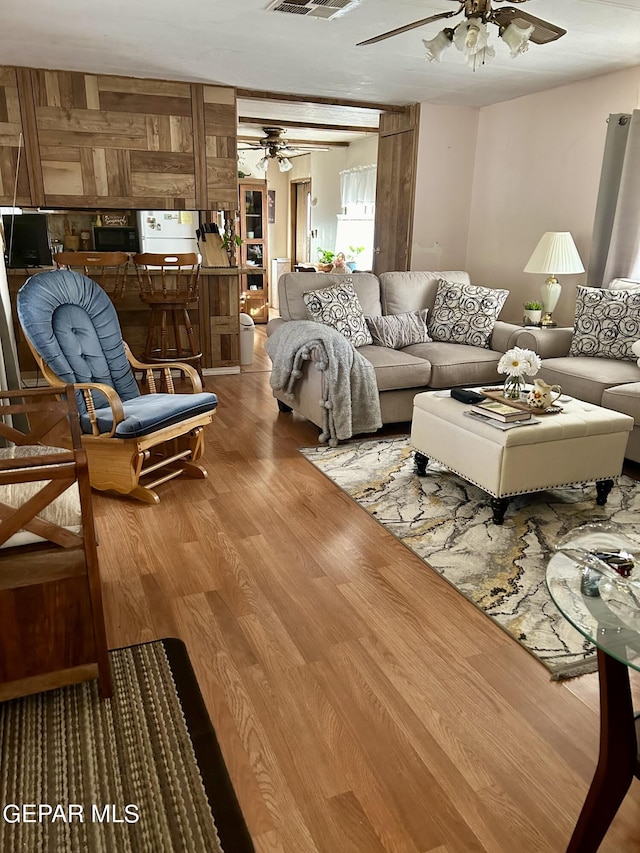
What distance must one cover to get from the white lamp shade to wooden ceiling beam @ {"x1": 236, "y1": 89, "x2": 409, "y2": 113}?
7.63ft

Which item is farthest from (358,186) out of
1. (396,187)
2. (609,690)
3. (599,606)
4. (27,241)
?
(609,690)

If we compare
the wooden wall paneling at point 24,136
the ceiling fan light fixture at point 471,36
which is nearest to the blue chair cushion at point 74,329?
the ceiling fan light fixture at point 471,36

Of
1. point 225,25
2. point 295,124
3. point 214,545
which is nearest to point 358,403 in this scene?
point 214,545

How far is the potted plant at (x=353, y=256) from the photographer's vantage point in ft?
28.4

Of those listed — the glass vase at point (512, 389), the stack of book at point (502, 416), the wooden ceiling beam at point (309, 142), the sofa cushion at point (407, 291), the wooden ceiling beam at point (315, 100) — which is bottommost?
the stack of book at point (502, 416)

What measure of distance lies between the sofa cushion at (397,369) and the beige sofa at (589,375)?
2.49 feet

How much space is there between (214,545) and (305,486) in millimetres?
762

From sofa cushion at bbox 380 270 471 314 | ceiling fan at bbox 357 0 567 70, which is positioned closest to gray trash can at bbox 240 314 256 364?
sofa cushion at bbox 380 270 471 314

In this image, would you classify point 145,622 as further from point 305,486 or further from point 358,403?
point 358,403

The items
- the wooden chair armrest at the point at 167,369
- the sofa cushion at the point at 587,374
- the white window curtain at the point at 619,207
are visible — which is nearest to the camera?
the wooden chair armrest at the point at 167,369

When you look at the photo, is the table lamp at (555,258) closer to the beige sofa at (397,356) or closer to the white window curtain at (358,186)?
the beige sofa at (397,356)

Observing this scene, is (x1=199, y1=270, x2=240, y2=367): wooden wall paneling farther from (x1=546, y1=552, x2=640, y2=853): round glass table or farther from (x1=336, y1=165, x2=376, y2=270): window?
(x1=546, y1=552, x2=640, y2=853): round glass table

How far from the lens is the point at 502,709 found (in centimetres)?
183

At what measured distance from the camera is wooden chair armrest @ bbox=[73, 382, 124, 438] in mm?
2859
